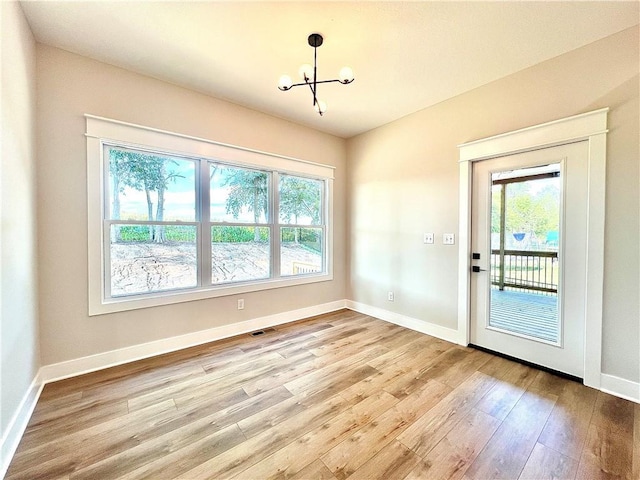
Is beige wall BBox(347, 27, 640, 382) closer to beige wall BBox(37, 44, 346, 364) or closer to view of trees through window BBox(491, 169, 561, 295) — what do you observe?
view of trees through window BBox(491, 169, 561, 295)

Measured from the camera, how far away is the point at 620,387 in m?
2.04

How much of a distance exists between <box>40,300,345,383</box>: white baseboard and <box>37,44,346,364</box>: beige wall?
6cm

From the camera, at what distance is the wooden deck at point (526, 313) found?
2426 millimetres

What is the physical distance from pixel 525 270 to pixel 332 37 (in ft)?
9.06

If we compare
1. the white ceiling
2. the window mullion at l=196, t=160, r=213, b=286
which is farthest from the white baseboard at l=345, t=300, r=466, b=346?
the white ceiling

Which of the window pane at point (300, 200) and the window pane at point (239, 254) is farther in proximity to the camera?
the window pane at point (300, 200)

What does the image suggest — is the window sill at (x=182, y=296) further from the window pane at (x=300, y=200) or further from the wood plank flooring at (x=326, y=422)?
the window pane at (x=300, y=200)

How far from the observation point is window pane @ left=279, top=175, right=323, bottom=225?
3783 millimetres

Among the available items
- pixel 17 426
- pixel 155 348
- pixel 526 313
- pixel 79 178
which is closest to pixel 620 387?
pixel 526 313

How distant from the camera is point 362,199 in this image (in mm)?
4156

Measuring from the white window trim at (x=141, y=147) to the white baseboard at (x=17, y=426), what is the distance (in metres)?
0.65

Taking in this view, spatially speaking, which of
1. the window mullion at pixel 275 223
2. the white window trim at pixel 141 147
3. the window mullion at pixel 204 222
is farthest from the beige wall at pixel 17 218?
the window mullion at pixel 275 223

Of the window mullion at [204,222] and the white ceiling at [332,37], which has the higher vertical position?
the white ceiling at [332,37]

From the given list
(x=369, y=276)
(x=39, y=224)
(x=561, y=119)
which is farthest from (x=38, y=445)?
(x=561, y=119)
